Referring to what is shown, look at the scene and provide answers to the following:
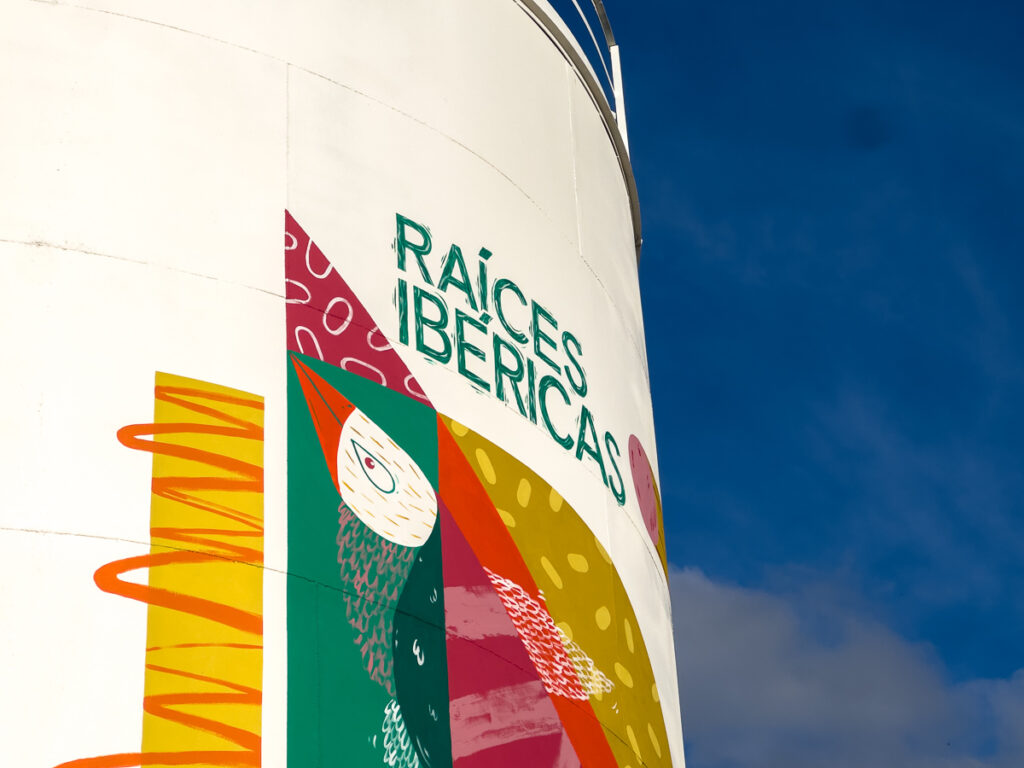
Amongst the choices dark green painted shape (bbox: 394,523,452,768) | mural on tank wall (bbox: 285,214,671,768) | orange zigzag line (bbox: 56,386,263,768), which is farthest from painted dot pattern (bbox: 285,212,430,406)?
dark green painted shape (bbox: 394,523,452,768)

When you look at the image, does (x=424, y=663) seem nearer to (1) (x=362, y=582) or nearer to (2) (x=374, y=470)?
(1) (x=362, y=582)

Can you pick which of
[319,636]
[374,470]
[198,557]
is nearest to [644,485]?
[374,470]

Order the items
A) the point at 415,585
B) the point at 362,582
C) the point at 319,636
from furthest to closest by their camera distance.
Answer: the point at 415,585, the point at 362,582, the point at 319,636

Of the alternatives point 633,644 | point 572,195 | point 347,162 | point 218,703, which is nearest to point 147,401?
point 218,703

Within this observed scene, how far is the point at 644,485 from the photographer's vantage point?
1191cm

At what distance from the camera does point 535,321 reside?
1037 centimetres

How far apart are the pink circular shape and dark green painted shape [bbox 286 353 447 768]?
362cm

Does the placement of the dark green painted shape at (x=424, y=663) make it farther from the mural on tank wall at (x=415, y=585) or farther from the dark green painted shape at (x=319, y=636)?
the dark green painted shape at (x=319, y=636)

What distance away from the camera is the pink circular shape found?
1162cm

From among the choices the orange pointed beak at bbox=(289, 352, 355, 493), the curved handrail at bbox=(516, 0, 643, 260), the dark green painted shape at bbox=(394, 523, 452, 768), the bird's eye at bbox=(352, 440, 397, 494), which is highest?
the curved handrail at bbox=(516, 0, 643, 260)

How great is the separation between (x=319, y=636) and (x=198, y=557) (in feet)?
2.41

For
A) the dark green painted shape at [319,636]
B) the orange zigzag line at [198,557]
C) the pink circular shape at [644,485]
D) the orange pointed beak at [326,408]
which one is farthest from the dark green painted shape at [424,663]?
the pink circular shape at [644,485]

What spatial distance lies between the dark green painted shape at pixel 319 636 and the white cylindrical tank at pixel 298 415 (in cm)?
2

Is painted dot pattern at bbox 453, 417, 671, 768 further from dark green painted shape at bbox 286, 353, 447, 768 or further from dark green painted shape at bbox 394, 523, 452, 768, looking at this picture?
dark green painted shape at bbox 286, 353, 447, 768
